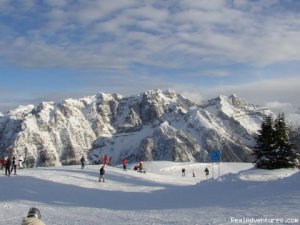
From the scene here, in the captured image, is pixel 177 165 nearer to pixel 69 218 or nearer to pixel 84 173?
pixel 84 173

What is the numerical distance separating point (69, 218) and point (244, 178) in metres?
14.3

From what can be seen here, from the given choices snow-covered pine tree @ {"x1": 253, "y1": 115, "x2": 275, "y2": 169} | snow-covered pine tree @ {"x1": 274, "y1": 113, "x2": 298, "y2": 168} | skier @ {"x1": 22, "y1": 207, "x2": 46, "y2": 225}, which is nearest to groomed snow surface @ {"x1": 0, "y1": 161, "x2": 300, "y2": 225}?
snow-covered pine tree @ {"x1": 274, "y1": 113, "x2": 298, "y2": 168}

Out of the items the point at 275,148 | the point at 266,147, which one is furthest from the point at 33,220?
the point at 266,147

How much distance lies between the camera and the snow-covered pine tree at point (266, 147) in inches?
1551

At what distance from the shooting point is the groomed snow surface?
20938 millimetres

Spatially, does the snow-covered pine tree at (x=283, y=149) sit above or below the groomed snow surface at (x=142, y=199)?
above

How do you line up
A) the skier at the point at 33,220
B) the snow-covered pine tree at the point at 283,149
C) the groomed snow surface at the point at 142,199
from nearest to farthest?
the skier at the point at 33,220 < the groomed snow surface at the point at 142,199 < the snow-covered pine tree at the point at 283,149

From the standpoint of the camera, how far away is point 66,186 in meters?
37.0

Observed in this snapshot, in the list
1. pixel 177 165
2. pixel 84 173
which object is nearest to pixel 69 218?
pixel 84 173

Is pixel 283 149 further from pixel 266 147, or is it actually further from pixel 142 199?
pixel 142 199

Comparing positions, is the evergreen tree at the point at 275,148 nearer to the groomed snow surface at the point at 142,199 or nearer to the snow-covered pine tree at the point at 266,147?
the snow-covered pine tree at the point at 266,147

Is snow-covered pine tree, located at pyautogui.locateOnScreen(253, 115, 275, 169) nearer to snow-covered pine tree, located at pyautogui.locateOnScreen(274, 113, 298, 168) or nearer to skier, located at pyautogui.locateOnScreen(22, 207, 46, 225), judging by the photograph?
snow-covered pine tree, located at pyautogui.locateOnScreen(274, 113, 298, 168)

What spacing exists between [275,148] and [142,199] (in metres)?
13.2

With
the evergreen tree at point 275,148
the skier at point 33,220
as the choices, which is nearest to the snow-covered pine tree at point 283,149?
the evergreen tree at point 275,148
